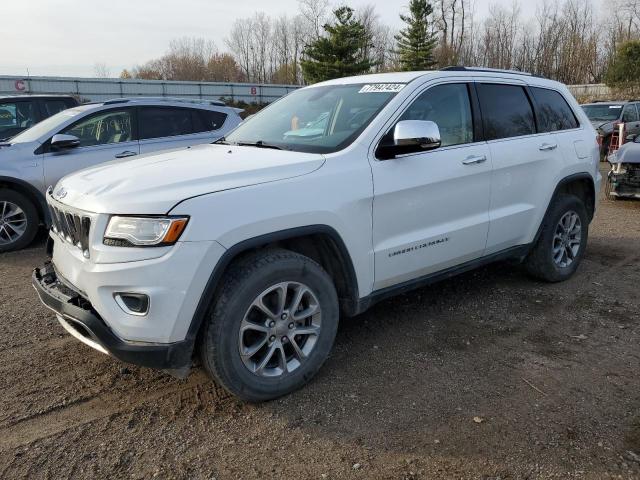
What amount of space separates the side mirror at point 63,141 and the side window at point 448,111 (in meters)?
4.54

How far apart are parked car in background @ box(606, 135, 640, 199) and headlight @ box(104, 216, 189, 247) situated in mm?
8602

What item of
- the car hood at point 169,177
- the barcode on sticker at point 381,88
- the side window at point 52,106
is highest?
the barcode on sticker at point 381,88

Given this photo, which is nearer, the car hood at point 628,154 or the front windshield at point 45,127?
the front windshield at point 45,127

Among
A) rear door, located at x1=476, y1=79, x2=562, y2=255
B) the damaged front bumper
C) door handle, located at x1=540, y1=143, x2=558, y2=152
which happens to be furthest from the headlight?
the damaged front bumper

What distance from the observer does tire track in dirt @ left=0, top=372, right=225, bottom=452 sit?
2904 mm

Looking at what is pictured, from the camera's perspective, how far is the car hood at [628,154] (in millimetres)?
8961

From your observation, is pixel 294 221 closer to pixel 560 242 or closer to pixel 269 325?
pixel 269 325

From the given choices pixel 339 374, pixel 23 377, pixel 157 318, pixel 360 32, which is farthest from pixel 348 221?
pixel 360 32

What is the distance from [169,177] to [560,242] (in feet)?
12.3

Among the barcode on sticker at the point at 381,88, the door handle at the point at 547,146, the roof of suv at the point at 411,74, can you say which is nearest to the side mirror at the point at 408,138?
the barcode on sticker at the point at 381,88

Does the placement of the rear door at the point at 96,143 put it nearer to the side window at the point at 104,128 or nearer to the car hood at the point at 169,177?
the side window at the point at 104,128

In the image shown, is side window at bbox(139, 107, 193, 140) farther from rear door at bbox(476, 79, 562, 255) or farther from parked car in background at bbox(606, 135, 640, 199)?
parked car in background at bbox(606, 135, 640, 199)

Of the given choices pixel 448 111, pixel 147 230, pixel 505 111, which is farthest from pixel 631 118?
pixel 147 230

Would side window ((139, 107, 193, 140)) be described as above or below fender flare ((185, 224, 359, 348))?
above
